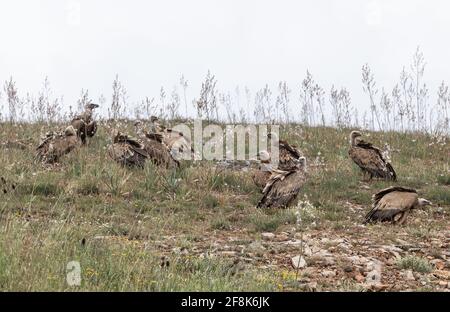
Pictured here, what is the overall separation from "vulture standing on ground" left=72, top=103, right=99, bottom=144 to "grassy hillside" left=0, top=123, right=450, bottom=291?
39cm

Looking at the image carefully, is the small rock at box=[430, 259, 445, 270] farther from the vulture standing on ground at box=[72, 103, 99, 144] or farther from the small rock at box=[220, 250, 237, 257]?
the vulture standing on ground at box=[72, 103, 99, 144]

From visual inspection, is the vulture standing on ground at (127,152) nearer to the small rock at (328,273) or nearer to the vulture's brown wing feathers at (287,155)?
the vulture's brown wing feathers at (287,155)

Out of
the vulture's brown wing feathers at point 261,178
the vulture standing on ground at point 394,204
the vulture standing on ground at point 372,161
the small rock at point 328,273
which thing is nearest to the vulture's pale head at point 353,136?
the vulture standing on ground at point 372,161

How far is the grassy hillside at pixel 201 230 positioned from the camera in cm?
525

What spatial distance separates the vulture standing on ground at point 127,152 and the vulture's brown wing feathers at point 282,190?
3044 mm

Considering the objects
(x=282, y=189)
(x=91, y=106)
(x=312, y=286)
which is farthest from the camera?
(x=91, y=106)

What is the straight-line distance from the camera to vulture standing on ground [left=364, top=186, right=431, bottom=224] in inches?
346

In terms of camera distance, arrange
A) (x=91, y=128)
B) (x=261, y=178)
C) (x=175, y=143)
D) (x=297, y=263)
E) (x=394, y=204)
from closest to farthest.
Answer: (x=297, y=263)
(x=394, y=204)
(x=261, y=178)
(x=175, y=143)
(x=91, y=128)

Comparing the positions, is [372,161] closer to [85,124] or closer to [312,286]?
[85,124]

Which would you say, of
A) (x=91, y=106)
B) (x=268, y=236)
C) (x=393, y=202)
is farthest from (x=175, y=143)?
(x=393, y=202)

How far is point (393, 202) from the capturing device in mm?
8820

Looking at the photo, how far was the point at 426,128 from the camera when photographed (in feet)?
55.5

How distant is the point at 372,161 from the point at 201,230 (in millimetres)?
4867
